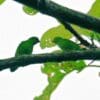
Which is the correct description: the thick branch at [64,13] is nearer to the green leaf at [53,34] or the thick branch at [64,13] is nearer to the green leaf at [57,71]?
the green leaf at [53,34]

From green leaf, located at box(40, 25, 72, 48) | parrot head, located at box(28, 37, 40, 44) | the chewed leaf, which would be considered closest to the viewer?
parrot head, located at box(28, 37, 40, 44)

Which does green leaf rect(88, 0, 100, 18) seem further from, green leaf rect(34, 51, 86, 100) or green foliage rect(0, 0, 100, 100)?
green leaf rect(34, 51, 86, 100)

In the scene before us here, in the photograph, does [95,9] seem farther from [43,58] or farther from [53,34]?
[43,58]

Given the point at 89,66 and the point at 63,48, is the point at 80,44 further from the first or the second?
the point at 89,66

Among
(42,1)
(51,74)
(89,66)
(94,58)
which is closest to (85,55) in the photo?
(94,58)

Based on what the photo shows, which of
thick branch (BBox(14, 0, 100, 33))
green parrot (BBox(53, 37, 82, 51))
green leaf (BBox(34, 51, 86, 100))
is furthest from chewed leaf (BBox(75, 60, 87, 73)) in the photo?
thick branch (BBox(14, 0, 100, 33))

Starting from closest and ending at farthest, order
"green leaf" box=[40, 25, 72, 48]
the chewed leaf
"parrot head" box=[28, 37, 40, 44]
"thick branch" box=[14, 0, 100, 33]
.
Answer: "thick branch" box=[14, 0, 100, 33], "parrot head" box=[28, 37, 40, 44], "green leaf" box=[40, 25, 72, 48], the chewed leaf
